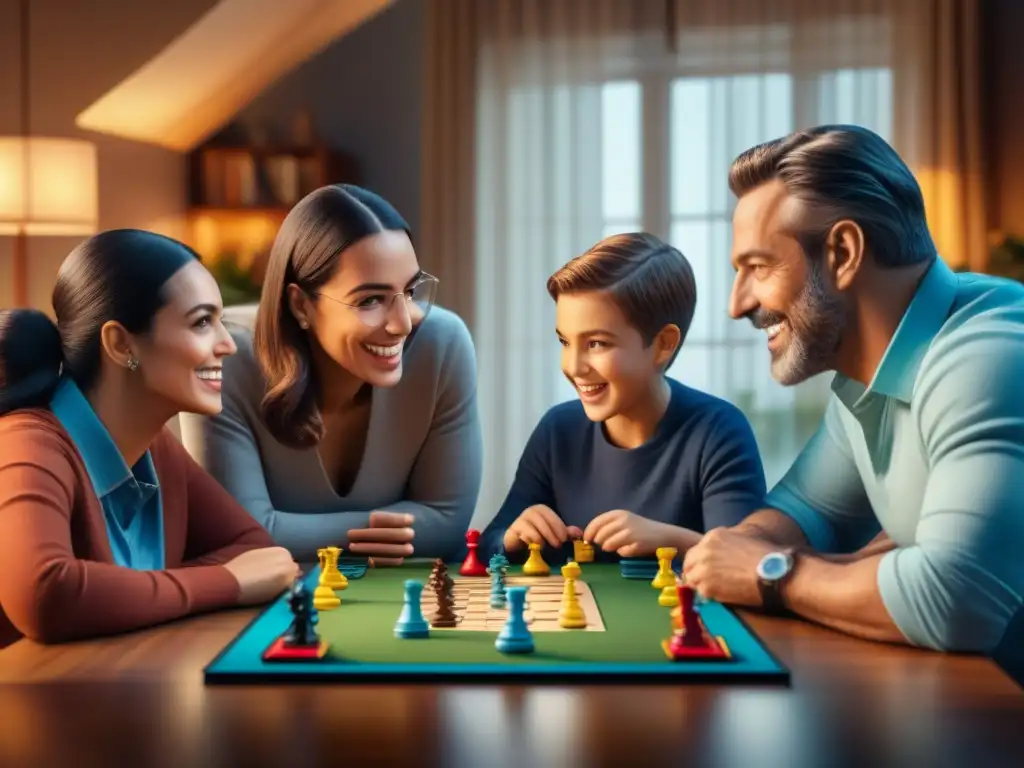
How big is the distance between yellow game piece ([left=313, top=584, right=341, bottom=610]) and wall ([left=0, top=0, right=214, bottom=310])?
16.4 feet

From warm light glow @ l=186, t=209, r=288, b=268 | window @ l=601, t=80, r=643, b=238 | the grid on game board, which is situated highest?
window @ l=601, t=80, r=643, b=238

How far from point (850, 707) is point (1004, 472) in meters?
0.45

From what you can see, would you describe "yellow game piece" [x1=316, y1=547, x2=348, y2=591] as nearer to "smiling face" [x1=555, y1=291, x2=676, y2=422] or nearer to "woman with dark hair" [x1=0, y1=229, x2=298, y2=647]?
"woman with dark hair" [x1=0, y1=229, x2=298, y2=647]

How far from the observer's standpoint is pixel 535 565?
2432 mm

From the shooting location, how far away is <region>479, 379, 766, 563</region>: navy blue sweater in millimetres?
2660

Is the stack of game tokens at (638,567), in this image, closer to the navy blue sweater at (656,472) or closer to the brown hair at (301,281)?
the navy blue sweater at (656,472)

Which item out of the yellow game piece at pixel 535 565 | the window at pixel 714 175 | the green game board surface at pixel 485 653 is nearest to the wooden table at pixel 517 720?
the green game board surface at pixel 485 653

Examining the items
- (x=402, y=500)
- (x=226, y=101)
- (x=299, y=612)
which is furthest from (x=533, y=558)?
(x=226, y=101)

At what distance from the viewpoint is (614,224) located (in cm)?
721

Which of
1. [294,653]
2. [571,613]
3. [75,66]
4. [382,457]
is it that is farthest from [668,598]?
[75,66]

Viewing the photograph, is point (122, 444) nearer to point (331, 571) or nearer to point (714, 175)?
point (331, 571)

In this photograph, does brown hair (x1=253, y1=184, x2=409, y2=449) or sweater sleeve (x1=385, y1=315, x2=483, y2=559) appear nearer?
brown hair (x1=253, y1=184, x2=409, y2=449)

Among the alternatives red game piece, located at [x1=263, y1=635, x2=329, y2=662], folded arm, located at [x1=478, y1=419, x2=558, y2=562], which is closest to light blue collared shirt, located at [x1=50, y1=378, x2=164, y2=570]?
red game piece, located at [x1=263, y1=635, x2=329, y2=662]

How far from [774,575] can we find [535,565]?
0.59 metres
